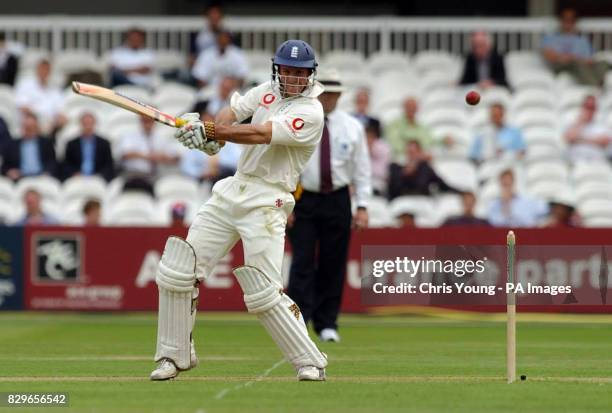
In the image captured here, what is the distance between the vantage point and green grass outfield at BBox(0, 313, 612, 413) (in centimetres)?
736

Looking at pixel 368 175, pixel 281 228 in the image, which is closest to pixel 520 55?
pixel 368 175

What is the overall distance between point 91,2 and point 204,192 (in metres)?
5.27

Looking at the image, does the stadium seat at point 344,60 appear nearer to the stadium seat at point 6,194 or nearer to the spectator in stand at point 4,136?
the spectator in stand at point 4,136

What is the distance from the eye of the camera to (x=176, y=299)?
328 inches

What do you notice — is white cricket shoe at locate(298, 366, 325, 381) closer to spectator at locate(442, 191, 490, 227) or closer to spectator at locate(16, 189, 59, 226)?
spectator at locate(442, 191, 490, 227)

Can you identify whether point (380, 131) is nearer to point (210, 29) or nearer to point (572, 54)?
point (210, 29)

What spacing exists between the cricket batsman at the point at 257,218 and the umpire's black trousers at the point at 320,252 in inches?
112

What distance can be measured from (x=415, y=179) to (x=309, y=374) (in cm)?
783

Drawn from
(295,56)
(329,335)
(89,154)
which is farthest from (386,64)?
(295,56)

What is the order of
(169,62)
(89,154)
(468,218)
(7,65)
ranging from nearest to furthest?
1. (468,218)
2. (89,154)
3. (7,65)
4. (169,62)

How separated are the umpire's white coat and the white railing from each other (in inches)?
383

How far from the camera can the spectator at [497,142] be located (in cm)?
1650

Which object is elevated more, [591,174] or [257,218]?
[257,218]

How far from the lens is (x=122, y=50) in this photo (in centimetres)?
1778
